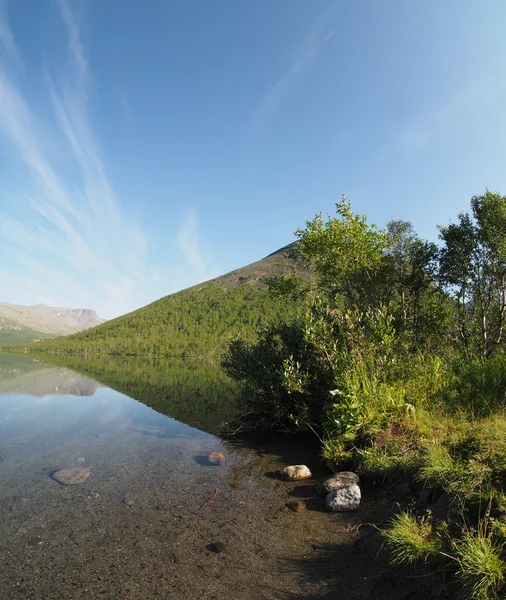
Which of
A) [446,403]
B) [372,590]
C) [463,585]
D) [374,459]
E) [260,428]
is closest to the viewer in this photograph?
[463,585]

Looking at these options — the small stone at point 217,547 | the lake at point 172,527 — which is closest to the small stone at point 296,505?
the lake at point 172,527

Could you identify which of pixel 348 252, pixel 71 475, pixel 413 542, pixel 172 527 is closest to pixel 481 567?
pixel 413 542

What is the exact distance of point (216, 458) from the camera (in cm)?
1484

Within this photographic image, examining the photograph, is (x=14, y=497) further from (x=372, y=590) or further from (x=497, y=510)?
(x=497, y=510)

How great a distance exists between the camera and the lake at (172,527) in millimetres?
6602

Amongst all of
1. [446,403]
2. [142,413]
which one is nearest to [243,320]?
[142,413]

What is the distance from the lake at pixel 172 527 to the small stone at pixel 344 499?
0.79 feet

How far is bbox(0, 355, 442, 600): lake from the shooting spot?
6.60 meters

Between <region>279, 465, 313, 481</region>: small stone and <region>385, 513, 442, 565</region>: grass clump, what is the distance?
17.3ft

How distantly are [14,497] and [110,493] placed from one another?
9.12ft

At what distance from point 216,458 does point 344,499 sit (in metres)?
6.71

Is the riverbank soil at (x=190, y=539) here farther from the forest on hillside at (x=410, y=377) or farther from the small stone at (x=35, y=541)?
the forest on hillside at (x=410, y=377)

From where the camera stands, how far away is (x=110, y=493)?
11195 millimetres

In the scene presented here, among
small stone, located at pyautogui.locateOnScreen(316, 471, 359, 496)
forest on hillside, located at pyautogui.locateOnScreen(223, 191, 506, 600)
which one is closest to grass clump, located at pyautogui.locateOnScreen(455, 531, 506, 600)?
forest on hillside, located at pyautogui.locateOnScreen(223, 191, 506, 600)
